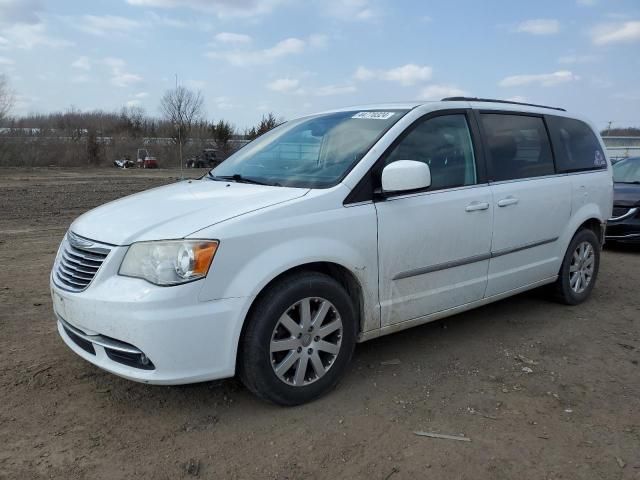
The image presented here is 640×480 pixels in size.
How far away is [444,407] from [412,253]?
37.9 inches

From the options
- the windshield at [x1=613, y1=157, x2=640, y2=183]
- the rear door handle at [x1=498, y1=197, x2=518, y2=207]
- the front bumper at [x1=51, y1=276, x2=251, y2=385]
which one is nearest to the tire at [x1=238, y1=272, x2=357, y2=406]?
the front bumper at [x1=51, y1=276, x2=251, y2=385]

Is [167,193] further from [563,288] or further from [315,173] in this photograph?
[563,288]

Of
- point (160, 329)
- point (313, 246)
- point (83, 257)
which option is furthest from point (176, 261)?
point (313, 246)

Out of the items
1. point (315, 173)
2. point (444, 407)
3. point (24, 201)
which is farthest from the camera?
point (24, 201)

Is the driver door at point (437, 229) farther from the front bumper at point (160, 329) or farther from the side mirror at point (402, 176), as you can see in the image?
the front bumper at point (160, 329)

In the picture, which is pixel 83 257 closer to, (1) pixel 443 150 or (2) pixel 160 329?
(2) pixel 160 329

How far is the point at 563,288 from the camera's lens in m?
5.03

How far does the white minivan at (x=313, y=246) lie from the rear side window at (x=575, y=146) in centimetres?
23

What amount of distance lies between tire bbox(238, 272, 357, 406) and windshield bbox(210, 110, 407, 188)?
685 mm

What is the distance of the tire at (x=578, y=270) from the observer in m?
5.01

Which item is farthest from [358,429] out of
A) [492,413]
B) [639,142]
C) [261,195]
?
[639,142]

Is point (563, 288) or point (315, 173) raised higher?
point (315, 173)

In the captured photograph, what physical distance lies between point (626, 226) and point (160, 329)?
7.34m

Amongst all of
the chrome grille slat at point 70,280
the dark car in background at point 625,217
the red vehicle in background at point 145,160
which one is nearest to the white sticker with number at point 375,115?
the chrome grille slat at point 70,280
